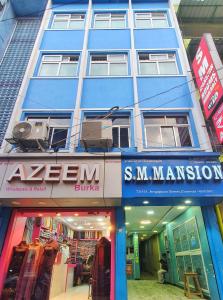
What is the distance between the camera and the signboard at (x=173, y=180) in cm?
611

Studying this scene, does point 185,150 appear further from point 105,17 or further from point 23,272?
point 105,17

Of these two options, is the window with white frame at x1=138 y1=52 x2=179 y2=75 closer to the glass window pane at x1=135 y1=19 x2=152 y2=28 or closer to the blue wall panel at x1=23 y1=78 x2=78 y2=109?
the glass window pane at x1=135 y1=19 x2=152 y2=28

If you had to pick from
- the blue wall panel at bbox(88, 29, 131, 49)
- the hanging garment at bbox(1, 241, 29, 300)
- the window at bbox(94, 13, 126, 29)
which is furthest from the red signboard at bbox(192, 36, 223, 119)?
the hanging garment at bbox(1, 241, 29, 300)

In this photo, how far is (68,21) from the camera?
1197cm

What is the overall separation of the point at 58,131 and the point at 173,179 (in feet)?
15.2

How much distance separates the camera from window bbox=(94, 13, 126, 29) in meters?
11.6

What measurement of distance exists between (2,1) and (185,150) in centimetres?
1397

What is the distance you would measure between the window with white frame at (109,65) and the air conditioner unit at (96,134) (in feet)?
11.7

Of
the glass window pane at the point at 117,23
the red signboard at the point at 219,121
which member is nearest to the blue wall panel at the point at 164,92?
the red signboard at the point at 219,121

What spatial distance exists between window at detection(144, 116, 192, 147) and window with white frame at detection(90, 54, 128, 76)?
2.84 m

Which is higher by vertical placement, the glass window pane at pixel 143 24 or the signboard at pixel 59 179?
the glass window pane at pixel 143 24

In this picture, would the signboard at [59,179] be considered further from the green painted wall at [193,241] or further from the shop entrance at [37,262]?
the green painted wall at [193,241]

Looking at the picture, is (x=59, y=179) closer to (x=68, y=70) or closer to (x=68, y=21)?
(x=68, y=70)

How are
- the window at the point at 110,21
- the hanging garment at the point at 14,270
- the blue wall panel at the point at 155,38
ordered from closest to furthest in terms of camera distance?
the hanging garment at the point at 14,270
the blue wall panel at the point at 155,38
the window at the point at 110,21
